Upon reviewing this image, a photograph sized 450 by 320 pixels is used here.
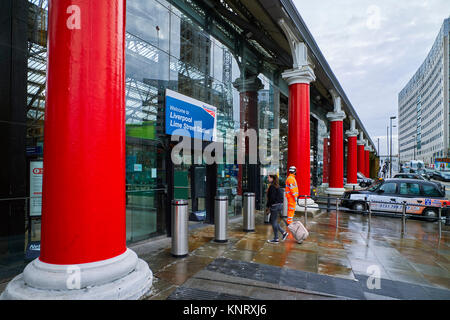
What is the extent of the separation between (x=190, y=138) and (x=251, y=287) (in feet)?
17.1

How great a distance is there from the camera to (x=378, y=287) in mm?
4207

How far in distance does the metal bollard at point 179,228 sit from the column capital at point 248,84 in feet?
22.5

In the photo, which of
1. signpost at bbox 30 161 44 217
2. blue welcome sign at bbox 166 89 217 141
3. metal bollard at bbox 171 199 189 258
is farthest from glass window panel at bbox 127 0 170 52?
metal bollard at bbox 171 199 189 258

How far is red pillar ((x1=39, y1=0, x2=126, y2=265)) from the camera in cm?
330

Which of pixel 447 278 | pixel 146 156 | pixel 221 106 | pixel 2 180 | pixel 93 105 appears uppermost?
pixel 221 106

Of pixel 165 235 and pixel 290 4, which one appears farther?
pixel 290 4

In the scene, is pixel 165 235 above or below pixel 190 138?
below

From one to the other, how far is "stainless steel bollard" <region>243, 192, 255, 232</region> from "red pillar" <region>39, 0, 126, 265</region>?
5.02 meters

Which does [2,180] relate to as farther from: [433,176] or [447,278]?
[433,176]

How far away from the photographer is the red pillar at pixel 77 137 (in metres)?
3.30

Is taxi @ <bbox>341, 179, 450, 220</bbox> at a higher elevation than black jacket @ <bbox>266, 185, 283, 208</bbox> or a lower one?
lower

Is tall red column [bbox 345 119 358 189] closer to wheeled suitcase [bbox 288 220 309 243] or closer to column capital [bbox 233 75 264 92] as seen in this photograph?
column capital [bbox 233 75 264 92]

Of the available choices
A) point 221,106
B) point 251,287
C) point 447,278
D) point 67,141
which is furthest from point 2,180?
point 447,278
